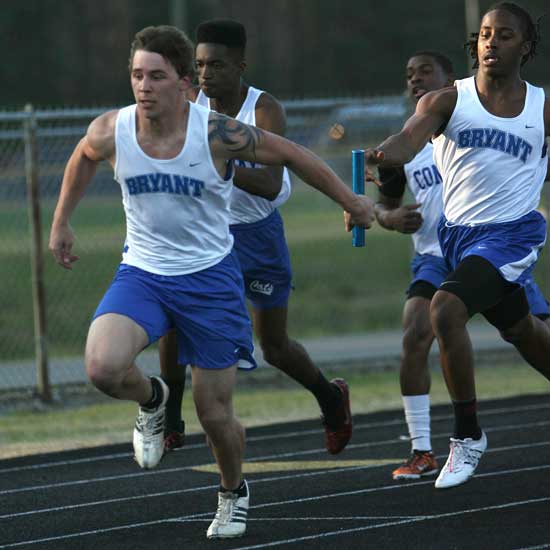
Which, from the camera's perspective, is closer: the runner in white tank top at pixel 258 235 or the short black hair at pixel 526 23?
the short black hair at pixel 526 23

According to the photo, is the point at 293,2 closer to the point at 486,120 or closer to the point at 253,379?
the point at 253,379

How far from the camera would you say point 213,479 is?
27.4ft

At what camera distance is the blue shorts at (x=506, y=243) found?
7.16 m

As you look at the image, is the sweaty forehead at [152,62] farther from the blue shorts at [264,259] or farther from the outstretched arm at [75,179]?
Result: the blue shorts at [264,259]

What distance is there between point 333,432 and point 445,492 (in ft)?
4.12

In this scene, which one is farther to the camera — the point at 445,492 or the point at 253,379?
the point at 253,379

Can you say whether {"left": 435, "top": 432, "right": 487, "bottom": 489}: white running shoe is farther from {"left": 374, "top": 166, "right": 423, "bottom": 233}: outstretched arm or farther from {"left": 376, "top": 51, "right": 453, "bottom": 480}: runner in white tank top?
{"left": 374, "top": 166, "right": 423, "bottom": 233}: outstretched arm

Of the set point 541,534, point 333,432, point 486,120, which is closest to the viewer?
point 541,534

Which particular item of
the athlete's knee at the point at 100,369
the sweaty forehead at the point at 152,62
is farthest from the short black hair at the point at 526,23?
the athlete's knee at the point at 100,369

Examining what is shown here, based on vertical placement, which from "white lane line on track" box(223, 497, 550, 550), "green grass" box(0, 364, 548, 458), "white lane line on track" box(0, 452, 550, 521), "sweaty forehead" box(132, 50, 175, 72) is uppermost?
"sweaty forehead" box(132, 50, 175, 72)

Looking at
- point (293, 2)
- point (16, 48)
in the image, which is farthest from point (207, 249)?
point (293, 2)

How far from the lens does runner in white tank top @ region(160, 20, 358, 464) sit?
7.81 metres

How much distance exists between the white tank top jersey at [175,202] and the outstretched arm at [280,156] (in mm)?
60

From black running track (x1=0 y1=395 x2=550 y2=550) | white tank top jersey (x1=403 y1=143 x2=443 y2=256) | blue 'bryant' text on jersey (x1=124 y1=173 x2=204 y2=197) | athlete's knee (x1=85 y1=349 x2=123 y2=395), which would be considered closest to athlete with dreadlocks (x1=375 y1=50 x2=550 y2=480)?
white tank top jersey (x1=403 y1=143 x2=443 y2=256)
